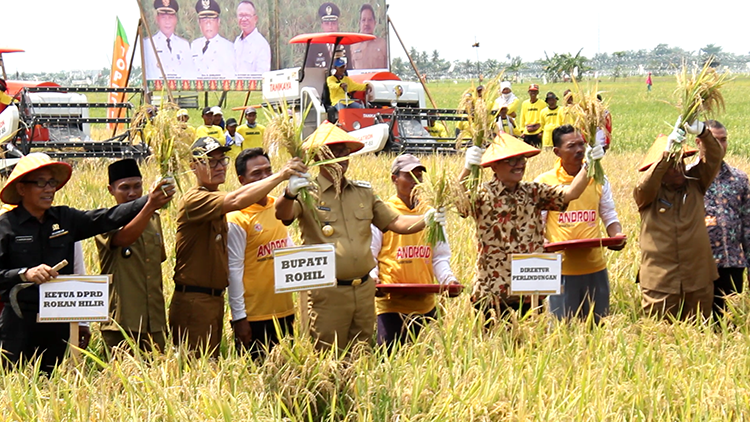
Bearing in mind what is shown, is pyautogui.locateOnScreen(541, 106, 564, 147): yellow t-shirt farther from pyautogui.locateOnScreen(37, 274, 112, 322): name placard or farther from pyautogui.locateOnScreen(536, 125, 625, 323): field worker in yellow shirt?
pyautogui.locateOnScreen(37, 274, 112, 322): name placard

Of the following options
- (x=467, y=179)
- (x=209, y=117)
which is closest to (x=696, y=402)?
(x=467, y=179)

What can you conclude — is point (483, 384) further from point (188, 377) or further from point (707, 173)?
point (707, 173)

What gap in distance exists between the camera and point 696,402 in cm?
403

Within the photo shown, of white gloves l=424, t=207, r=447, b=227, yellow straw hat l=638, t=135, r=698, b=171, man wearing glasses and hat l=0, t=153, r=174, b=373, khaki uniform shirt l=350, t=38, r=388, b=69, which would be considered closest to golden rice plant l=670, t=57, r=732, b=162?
yellow straw hat l=638, t=135, r=698, b=171

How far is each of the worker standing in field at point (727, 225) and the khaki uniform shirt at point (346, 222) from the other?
7.97 ft

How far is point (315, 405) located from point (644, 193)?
8.85 ft

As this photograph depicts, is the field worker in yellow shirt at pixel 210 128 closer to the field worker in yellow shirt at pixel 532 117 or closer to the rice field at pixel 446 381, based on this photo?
the field worker in yellow shirt at pixel 532 117

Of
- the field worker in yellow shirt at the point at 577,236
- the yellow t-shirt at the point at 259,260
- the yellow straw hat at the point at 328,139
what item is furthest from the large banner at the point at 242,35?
the yellow straw hat at the point at 328,139

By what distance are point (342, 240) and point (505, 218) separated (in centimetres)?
106

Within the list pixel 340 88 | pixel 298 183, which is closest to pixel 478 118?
pixel 298 183

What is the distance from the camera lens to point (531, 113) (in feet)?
52.2

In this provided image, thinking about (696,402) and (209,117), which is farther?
(209,117)

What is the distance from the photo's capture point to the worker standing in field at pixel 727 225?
577 cm

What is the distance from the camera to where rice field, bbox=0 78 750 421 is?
384cm
